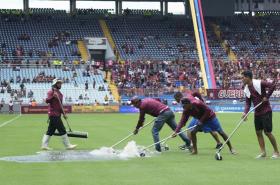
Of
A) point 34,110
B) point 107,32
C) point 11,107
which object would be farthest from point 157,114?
point 107,32

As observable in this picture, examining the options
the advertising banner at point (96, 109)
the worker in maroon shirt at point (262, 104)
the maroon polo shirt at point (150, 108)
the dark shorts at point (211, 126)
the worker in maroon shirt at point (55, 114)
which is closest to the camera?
the worker in maroon shirt at point (262, 104)

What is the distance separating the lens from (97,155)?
16.5 m

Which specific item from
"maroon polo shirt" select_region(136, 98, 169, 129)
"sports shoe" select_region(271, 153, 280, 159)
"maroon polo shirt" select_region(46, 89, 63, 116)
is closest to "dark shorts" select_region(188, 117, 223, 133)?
"maroon polo shirt" select_region(136, 98, 169, 129)

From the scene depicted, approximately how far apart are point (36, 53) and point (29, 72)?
16.0 ft

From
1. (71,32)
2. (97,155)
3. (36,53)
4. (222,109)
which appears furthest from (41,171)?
(71,32)

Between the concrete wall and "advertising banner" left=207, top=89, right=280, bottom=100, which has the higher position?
the concrete wall

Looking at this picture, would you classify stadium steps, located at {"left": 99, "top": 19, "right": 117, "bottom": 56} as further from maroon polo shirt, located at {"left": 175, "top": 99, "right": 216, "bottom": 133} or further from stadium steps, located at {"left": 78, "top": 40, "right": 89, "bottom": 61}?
maroon polo shirt, located at {"left": 175, "top": 99, "right": 216, "bottom": 133}

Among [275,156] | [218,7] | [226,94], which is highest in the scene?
[218,7]

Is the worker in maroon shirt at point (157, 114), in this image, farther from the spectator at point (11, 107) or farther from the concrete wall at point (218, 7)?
the concrete wall at point (218, 7)

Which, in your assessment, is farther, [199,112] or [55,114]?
[55,114]

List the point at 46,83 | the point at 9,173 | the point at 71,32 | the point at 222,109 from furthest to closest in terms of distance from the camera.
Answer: the point at 71,32, the point at 46,83, the point at 222,109, the point at 9,173

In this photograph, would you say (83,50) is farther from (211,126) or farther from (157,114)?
(211,126)

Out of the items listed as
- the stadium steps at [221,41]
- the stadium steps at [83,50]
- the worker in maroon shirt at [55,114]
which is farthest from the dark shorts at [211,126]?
the stadium steps at [221,41]

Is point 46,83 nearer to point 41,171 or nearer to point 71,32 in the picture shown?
point 71,32
